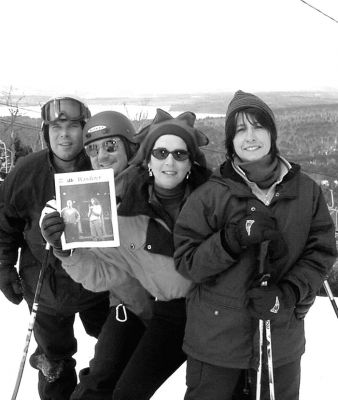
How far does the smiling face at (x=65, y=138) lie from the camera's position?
2674 millimetres

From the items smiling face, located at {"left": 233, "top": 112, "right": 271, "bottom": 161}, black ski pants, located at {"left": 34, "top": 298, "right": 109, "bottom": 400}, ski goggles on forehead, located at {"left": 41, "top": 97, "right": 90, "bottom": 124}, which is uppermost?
ski goggles on forehead, located at {"left": 41, "top": 97, "right": 90, "bottom": 124}

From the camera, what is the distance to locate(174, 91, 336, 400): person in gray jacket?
1960 mm

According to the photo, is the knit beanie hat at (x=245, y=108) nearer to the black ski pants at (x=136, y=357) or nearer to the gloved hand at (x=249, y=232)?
the gloved hand at (x=249, y=232)

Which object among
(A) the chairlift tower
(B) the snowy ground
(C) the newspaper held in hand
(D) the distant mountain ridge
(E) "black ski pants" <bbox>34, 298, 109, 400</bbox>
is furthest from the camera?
(A) the chairlift tower

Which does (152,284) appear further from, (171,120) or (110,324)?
(171,120)

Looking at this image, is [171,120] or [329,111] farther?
[329,111]

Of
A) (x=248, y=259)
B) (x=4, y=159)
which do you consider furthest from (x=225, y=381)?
(x=4, y=159)

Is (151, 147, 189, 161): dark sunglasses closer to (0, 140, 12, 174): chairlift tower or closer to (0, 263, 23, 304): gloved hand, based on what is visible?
(0, 263, 23, 304): gloved hand

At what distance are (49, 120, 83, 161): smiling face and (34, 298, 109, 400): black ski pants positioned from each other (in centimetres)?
87

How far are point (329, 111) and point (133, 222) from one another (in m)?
10.2

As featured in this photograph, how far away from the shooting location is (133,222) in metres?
2.33

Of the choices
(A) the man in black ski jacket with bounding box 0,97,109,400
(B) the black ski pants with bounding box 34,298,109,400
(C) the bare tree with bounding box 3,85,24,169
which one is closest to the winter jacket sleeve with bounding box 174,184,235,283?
(A) the man in black ski jacket with bounding box 0,97,109,400

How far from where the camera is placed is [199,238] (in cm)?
201

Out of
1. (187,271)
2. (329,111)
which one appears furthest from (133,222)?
(329,111)
